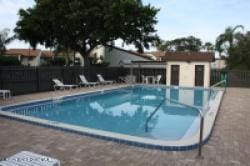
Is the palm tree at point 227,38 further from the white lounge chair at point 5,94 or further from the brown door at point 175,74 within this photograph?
the white lounge chair at point 5,94

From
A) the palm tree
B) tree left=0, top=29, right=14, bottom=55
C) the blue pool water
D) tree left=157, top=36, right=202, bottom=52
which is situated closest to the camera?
the blue pool water

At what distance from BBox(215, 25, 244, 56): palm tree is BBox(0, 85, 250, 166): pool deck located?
2303 centimetres

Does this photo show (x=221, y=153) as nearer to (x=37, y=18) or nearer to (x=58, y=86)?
(x=58, y=86)

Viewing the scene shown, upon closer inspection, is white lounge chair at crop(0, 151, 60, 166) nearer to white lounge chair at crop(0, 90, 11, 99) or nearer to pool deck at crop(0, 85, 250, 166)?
pool deck at crop(0, 85, 250, 166)

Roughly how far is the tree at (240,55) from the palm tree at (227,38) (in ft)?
4.80

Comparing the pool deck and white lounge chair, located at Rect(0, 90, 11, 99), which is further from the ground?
white lounge chair, located at Rect(0, 90, 11, 99)

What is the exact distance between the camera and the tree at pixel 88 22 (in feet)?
73.5

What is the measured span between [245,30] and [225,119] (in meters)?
21.5

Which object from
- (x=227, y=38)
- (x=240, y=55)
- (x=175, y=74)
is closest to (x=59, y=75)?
(x=175, y=74)

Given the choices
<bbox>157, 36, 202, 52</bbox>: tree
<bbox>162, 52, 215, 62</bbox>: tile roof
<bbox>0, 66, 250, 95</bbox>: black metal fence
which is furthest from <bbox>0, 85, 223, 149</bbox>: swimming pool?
<bbox>157, 36, 202, 52</bbox>: tree

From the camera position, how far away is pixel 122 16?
22.0 metres

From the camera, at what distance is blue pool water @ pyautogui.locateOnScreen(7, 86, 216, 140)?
27.9 feet

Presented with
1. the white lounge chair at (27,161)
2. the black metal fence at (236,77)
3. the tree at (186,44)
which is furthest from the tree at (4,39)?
the tree at (186,44)

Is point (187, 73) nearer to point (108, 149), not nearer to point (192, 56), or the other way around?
point (192, 56)
